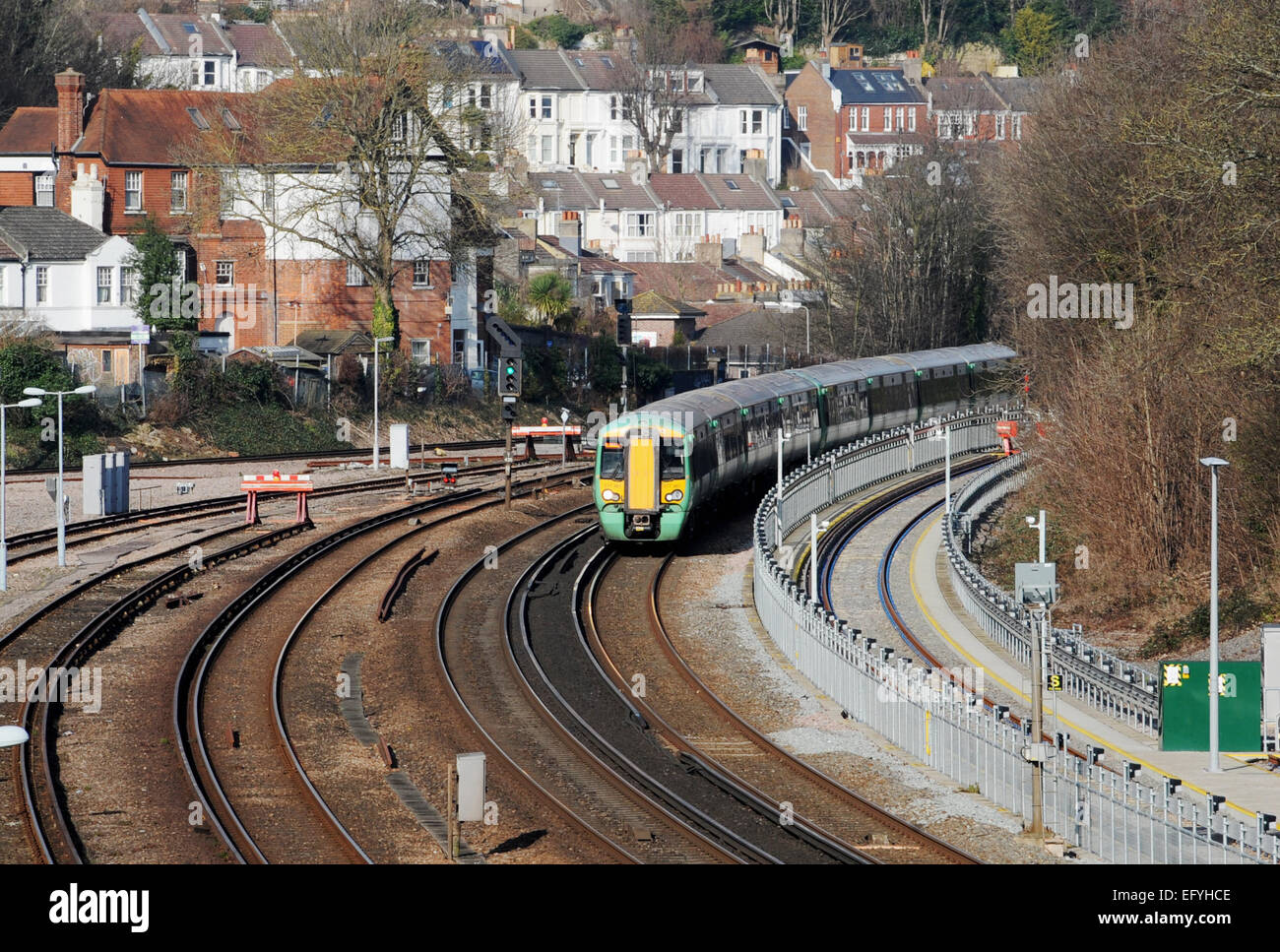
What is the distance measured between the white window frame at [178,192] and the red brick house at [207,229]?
0.12ft

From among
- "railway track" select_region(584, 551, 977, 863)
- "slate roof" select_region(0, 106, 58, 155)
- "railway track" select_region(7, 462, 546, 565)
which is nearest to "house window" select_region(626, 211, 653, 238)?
"slate roof" select_region(0, 106, 58, 155)

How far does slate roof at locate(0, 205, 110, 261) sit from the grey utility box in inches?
679

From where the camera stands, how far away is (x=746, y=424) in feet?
150

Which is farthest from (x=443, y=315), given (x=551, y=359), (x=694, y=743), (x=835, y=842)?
(x=835, y=842)

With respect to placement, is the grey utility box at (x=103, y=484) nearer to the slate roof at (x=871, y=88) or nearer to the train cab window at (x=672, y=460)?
the train cab window at (x=672, y=460)

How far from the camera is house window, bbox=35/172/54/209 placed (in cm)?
6962

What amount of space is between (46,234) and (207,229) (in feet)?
19.7

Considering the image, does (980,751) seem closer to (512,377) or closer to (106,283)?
(512,377)

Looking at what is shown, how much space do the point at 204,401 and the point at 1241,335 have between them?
119ft

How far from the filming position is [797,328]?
86.9 m

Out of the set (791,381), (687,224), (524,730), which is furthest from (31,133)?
(524,730)

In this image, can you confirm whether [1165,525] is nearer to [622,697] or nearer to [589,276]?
[622,697]

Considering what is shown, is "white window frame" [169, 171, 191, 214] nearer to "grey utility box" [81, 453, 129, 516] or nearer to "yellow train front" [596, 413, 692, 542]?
"grey utility box" [81, 453, 129, 516]

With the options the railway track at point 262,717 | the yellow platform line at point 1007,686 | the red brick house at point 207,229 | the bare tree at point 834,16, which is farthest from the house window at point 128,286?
the bare tree at point 834,16
